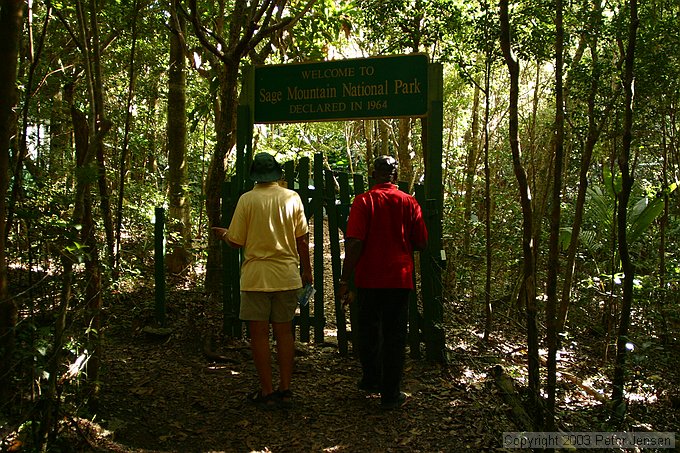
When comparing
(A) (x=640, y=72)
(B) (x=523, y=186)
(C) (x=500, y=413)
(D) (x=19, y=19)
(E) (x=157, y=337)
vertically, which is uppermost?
(A) (x=640, y=72)

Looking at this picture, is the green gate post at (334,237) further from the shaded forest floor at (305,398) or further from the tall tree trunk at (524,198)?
the tall tree trunk at (524,198)

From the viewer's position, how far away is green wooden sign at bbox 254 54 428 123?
17.7 ft

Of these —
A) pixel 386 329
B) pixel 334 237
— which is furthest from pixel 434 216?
pixel 386 329

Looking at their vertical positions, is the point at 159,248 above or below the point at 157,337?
above

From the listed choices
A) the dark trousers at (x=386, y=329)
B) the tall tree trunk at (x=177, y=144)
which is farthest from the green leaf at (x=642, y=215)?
the tall tree trunk at (x=177, y=144)

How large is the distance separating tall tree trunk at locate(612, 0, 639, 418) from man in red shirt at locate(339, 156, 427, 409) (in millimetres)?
1778

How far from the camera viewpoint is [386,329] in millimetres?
4441

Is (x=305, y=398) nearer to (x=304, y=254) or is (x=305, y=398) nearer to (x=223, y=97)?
(x=304, y=254)

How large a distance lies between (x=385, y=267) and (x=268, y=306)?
0.94 metres

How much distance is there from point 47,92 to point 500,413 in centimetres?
789

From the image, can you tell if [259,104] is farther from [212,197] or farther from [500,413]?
[500,413]

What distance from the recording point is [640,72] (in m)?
7.41

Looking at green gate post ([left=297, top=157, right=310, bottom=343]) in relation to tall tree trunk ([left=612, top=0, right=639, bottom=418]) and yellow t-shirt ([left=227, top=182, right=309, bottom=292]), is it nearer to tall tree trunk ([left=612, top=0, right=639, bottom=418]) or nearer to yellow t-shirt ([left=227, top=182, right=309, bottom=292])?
yellow t-shirt ([left=227, top=182, right=309, bottom=292])

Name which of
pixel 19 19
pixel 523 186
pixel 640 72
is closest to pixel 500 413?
pixel 523 186
